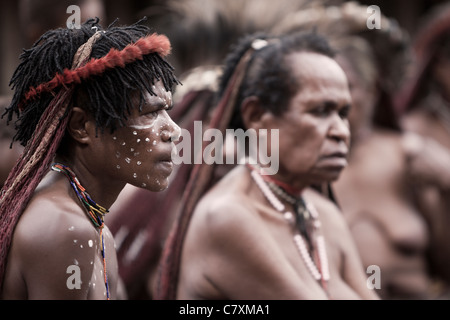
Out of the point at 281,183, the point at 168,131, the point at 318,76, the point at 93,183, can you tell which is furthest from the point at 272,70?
the point at 93,183

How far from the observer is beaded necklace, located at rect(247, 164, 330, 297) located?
128 inches

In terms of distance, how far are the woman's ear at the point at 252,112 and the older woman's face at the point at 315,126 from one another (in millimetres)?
99

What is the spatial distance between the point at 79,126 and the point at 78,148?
7 centimetres

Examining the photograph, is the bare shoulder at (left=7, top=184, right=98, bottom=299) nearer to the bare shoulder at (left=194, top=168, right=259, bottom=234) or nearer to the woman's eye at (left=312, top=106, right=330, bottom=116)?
the bare shoulder at (left=194, top=168, right=259, bottom=234)

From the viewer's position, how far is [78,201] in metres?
2.28

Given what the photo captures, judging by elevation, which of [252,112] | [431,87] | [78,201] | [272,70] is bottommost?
[78,201]

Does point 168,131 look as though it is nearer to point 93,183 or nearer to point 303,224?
point 93,183

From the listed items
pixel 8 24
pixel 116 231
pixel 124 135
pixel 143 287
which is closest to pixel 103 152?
pixel 124 135

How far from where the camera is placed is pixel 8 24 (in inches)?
298

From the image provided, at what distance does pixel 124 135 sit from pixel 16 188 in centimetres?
34

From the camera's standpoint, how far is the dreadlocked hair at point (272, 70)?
3332 millimetres

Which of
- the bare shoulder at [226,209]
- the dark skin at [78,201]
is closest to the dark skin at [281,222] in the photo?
the bare shoulder at [226,209]

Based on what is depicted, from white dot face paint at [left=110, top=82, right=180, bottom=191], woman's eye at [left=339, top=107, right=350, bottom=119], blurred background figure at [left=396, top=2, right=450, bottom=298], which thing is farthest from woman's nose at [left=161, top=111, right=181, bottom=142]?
blurred background figure at [left=396, top=2, right=450, bottom=298]
